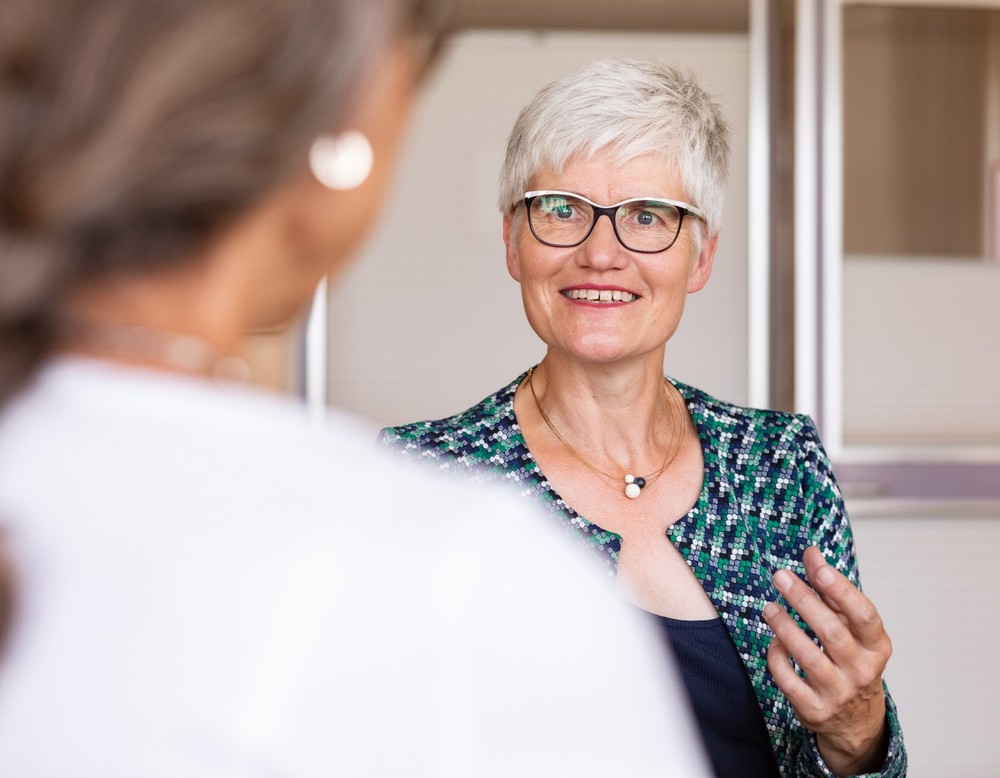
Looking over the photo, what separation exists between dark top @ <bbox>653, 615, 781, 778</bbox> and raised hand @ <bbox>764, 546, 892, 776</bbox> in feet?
0.47

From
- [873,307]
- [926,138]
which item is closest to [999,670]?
[873,307]

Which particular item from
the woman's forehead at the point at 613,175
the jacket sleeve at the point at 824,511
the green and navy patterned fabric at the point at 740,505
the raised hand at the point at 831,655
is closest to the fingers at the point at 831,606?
the raised hand at the point at 831,655

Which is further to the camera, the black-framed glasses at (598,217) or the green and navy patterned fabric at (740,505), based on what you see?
the black-framed glasses at (598,217)

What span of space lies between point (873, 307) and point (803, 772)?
1742 mm

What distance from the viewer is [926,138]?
9.27 ft

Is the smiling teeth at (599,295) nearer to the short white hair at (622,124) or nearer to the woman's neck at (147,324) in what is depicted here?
the short white hair at (622,124)

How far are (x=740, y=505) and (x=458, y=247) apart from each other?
1.45 metres

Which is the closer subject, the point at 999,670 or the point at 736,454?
the point at 736,454

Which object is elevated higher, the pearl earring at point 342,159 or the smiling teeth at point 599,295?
the smiling teeth at point 599,295

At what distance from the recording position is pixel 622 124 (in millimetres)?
1541

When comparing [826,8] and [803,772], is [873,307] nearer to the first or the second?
[826,8]

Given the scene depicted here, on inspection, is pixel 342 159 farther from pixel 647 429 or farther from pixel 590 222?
pixel 647 429

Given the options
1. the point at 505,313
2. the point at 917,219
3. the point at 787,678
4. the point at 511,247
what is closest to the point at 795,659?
the point at 787,678

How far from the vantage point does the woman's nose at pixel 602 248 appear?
1575 millimetres
